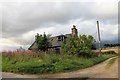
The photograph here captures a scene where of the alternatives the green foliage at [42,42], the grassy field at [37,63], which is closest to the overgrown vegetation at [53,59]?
the grassy field at [37,63]

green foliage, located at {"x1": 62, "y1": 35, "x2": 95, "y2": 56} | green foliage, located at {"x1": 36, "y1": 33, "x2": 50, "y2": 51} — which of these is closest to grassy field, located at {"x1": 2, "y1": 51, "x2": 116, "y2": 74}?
green foliage, located at {"x1": 62, "y1": 35, "x2": 95, "y2": 56}

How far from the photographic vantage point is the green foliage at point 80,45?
103 feet

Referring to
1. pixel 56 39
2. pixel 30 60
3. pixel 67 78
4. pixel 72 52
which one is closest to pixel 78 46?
pixel 72 52

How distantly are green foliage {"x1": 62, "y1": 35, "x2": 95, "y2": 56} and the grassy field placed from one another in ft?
17.6

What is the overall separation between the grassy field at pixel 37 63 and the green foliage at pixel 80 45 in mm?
5369

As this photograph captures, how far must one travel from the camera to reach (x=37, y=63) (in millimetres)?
22422

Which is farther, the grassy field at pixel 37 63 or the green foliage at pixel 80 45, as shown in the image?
the green foliage at pixel 80 45

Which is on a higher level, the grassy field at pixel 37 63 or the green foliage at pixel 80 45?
the green foliage at pixel 80 45

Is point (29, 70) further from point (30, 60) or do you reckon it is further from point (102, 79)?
point (102, 79)

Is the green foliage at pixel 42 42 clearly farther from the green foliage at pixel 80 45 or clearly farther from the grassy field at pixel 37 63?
the grassy field at pixel 37 63

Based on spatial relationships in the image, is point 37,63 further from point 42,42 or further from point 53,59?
point 42,42

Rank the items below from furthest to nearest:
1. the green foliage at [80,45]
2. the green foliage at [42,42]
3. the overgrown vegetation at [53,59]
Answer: the green foliage at [42,42]
the green foliage at [80,45]
the overgrown vegetation at [53,59]

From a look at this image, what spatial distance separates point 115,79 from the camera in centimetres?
1424

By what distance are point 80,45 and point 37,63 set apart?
1070cm
